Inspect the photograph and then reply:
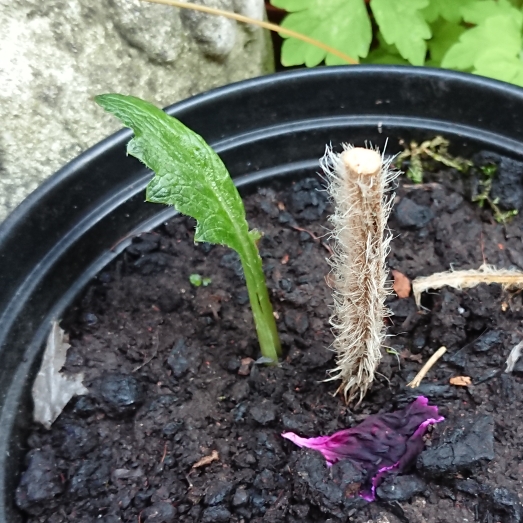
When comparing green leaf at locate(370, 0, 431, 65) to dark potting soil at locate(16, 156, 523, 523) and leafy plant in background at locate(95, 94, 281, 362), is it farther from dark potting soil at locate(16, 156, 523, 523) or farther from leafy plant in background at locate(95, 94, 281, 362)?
leafy plant in background at locate(95, 94, 281, 362)

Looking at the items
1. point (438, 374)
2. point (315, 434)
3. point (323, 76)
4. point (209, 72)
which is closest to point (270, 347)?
point (315, 434)

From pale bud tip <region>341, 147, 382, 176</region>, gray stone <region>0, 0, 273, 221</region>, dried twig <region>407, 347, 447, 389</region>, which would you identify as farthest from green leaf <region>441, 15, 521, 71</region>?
pale bud tip <region>341, 147, 382, 176</region>

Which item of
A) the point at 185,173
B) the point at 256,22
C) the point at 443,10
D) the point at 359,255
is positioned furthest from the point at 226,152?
the point at 443,10

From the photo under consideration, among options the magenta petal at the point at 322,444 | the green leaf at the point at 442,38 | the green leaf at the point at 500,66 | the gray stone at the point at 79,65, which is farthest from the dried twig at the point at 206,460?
the green leaf at the point at 442,38

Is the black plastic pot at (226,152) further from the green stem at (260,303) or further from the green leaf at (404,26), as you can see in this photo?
the green stem at (260,303)

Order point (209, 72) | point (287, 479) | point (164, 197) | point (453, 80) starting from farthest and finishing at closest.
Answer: point (209, 72) < point (453, 80) < point (287, 479) < point (164, 197)

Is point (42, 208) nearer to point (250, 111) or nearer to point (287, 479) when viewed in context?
point (250, 111)

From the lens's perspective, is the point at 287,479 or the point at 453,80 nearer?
the point at 287,479
